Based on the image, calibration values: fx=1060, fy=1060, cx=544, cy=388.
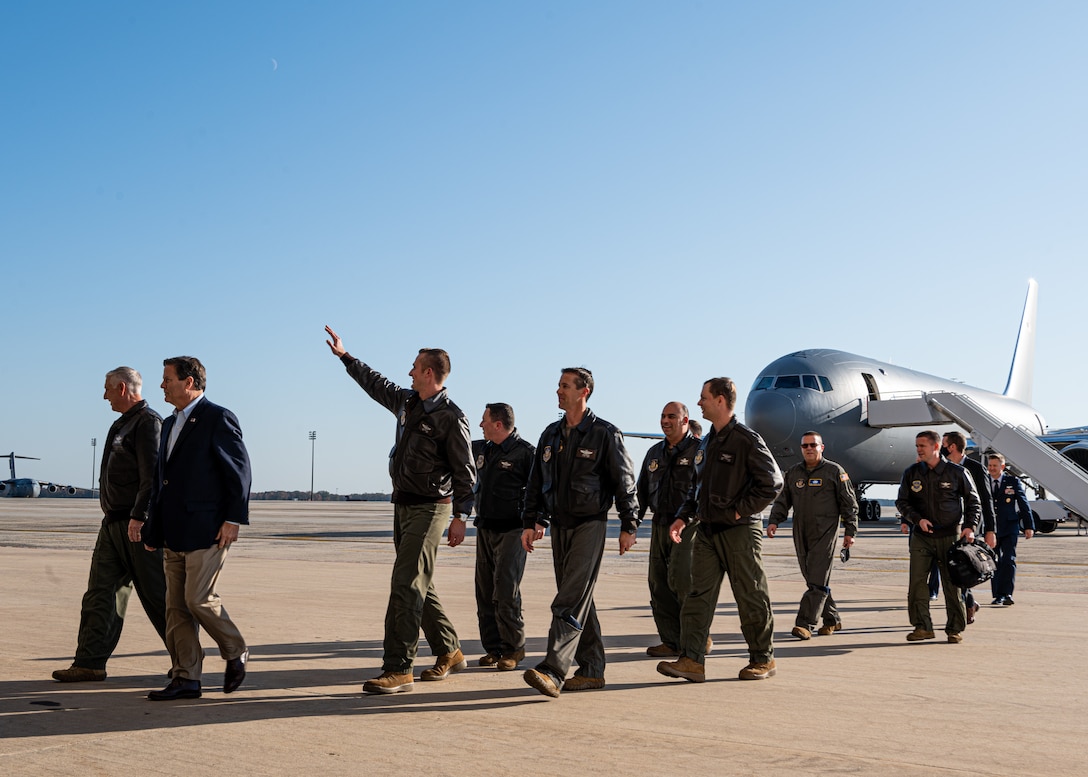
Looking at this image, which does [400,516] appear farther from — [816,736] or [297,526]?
[297,526]

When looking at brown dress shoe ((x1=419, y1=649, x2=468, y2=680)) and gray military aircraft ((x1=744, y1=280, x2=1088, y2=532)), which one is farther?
gray military aircraft ((x1=744, y1=280, x2=1088, y2=532))

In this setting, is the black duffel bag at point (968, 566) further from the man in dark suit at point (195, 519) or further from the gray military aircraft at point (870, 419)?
the gray military aircraft at point (870, 419)

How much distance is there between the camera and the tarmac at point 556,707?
483 centimetres

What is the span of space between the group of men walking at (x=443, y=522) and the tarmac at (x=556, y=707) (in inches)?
9.6

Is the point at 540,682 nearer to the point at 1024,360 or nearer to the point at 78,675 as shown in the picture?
the point at 78,675

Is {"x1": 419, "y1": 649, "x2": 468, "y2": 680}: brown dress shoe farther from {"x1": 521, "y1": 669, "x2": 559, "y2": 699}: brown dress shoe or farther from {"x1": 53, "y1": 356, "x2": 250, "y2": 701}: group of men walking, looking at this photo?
{"x1": 53, "y1": 356, "x2": 250, "y2": 701}: group of men walking

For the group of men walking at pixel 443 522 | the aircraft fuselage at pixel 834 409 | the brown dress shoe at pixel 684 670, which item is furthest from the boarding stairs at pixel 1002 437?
the brown dress shoe at pixel 684 670

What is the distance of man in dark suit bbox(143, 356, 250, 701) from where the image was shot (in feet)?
20.6

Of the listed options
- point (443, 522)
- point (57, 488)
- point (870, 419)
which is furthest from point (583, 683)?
point (57, 488)

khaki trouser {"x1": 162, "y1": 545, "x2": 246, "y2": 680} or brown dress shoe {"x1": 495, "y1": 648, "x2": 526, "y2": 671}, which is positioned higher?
khaki trouser {"x1": 162, "y1": 545, "x2": 246, "y2": 680}

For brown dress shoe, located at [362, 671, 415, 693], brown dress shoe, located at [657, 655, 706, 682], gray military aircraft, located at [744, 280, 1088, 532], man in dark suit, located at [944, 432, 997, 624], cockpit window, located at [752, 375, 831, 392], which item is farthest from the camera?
cockpit window, located at [752, 375, 831, 392]

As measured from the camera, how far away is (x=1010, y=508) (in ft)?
42.5

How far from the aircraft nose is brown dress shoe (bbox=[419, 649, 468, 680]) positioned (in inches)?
916

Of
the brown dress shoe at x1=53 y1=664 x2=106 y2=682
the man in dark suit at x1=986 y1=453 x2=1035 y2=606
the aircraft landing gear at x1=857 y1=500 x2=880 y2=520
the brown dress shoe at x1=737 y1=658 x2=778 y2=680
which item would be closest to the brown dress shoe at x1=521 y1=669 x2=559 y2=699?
the brown dress shoe at x1=737 y1=658 x2=778 y2=680
